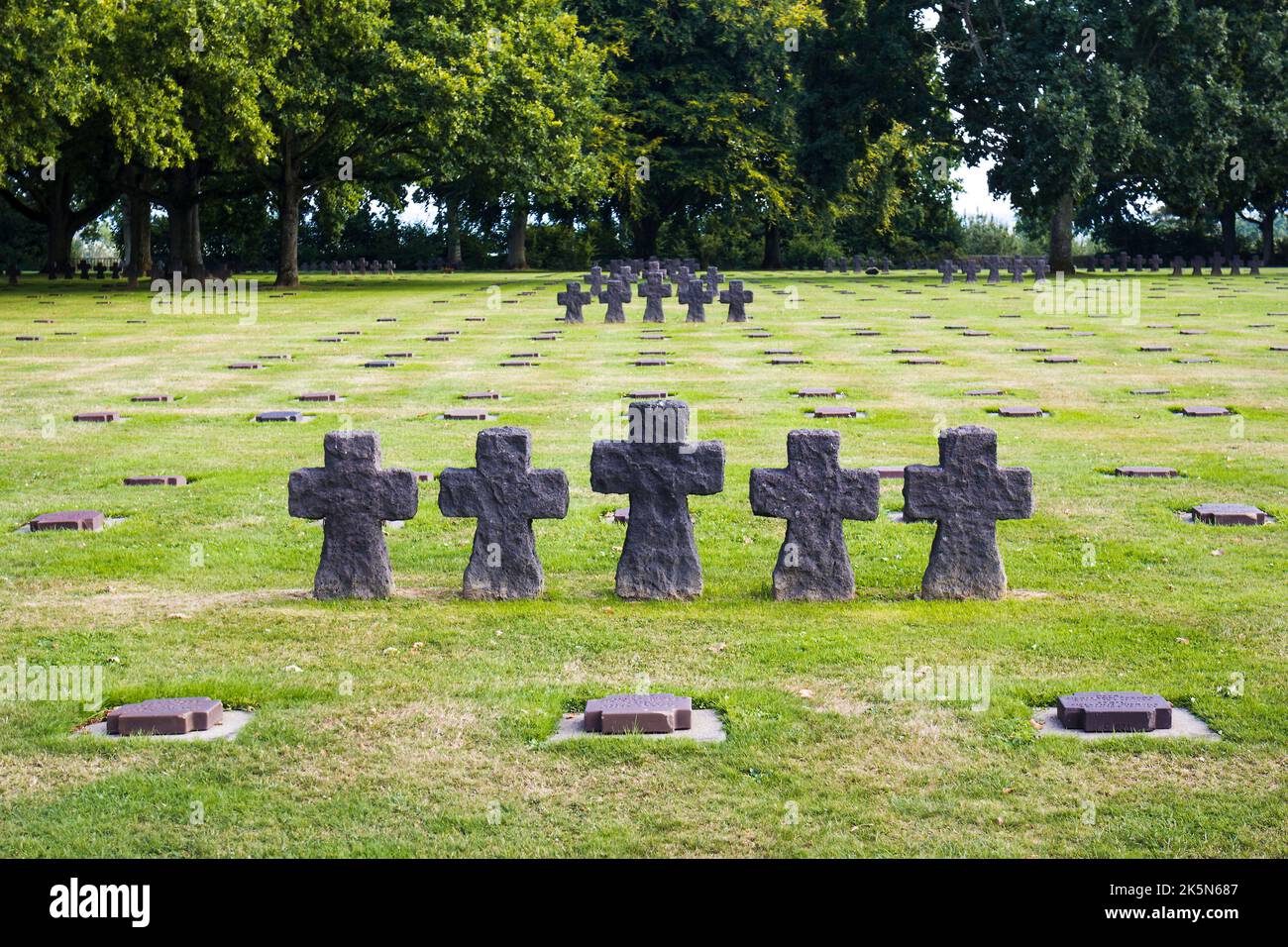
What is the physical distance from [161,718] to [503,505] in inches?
98.0

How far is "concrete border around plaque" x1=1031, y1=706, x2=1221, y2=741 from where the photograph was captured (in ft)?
19.9

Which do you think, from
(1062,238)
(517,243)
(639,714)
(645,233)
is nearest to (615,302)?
(639,714)

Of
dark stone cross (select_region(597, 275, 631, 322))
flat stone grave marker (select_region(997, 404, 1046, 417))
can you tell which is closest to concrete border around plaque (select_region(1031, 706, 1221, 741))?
flat stone grave marker (select_region(997, 404, 1046, 417))

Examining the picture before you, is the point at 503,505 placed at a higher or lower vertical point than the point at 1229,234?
lower

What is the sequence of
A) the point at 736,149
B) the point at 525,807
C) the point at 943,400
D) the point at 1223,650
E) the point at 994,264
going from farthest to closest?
the point at 736,149 → the point at 994,264 → the point at 943,400 → the point at 1223,650 → the point at 525,807

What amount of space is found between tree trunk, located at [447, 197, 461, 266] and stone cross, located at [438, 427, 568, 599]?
65.2 m

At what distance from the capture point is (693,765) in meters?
5.81

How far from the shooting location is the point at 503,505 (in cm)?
821

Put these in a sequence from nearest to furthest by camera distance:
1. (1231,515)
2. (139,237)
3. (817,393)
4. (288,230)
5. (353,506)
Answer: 1. (353,506)
2. (1231,515)
3. (817,393)
4. (288,230)
5. (139,237)

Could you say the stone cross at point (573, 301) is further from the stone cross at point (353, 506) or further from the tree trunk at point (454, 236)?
the tree trunk at point (454, 236)

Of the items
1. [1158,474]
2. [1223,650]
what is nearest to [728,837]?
[1223,650]

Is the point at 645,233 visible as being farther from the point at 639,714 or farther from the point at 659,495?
the point at 639,714

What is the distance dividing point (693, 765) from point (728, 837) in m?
0.67

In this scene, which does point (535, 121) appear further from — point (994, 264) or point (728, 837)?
point (728, 837)
